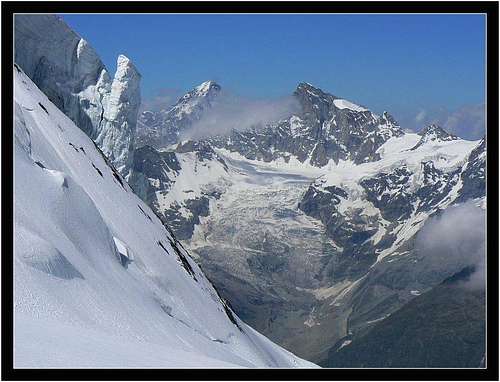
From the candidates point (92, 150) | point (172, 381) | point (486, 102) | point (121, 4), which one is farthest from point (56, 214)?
point (92, 150)

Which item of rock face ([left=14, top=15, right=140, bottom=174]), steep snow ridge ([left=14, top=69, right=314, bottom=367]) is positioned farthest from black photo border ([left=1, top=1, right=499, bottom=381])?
rock face ([left=14, top=15, right=140, bottom=174])

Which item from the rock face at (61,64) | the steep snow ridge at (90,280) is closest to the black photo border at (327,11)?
the steep snow ridge at (90,280)

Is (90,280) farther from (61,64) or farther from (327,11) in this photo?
(61,64)

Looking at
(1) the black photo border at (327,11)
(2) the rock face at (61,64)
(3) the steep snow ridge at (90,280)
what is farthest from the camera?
(2) the rock face at (61,64)

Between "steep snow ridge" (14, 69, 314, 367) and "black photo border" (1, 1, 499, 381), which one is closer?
"black photo border" (1, 1, 499, 381)

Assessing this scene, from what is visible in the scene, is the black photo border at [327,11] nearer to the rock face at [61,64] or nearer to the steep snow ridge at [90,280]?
the steep snow ridge at [90,280]

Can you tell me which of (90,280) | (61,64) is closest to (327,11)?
(90,280)

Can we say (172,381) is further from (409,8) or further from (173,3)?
(409,8)

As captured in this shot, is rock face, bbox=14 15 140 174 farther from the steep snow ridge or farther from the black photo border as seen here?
the black photo border
